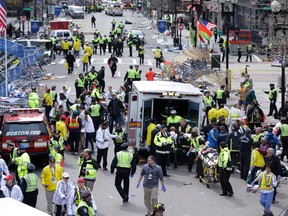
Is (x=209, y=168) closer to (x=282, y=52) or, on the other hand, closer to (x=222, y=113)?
(x=222, y=113)

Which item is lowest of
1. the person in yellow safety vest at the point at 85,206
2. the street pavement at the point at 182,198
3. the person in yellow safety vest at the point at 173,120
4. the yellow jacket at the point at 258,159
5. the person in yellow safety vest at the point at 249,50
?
the street pavement at the point at 182,198

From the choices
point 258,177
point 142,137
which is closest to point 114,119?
point 142,137

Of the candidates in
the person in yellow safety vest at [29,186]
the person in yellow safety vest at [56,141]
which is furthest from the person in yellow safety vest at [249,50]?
the person in yellow safety vest at [29,186]

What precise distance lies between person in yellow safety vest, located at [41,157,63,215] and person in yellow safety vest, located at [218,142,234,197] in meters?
4.13

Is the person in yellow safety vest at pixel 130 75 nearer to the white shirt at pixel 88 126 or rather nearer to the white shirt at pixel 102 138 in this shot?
the white shirt at pixel 88 126

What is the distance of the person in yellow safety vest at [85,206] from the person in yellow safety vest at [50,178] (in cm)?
291

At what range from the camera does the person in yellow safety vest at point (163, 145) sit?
21203mm

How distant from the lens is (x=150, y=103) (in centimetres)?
2302

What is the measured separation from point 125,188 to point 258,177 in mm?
3110

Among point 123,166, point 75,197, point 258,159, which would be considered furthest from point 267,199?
point 75,197

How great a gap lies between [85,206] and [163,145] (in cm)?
725

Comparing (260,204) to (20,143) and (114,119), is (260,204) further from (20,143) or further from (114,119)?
(114,119)

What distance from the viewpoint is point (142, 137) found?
75.4 ft

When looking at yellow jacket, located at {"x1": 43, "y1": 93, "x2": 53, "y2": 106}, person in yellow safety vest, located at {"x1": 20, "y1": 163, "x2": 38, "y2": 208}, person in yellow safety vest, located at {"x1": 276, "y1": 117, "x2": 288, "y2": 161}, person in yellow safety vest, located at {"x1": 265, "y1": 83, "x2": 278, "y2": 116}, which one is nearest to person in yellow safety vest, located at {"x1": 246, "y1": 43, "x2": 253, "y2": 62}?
person in yellow safety vest, located at {"x1": 265, "y1": 83, "x2": 278, "y2": 116}
